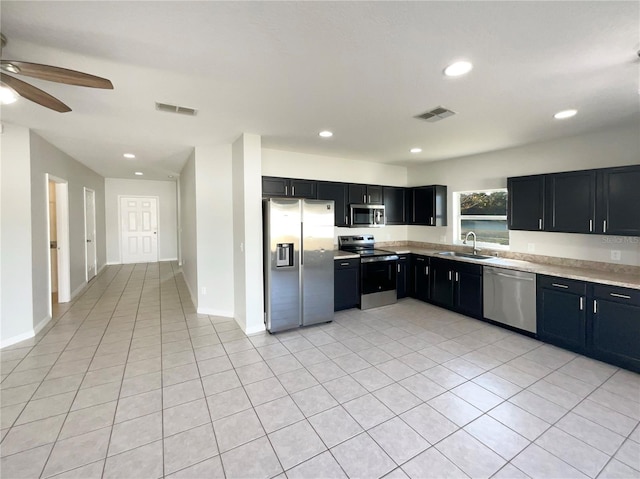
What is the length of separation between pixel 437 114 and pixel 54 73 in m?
3.01

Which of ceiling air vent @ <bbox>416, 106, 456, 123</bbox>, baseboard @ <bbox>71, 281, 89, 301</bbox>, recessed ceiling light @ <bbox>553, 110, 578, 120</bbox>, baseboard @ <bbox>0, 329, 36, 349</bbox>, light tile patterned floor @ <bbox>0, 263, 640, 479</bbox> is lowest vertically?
light tile patterned floor @ <bbox>0, 263, 640, 479</bbox>

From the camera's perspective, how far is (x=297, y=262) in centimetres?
390

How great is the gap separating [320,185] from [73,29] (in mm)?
3437

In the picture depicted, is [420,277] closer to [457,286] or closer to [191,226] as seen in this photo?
[457,286]

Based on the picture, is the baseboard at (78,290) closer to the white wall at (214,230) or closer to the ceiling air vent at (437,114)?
the white wall at (214,230)

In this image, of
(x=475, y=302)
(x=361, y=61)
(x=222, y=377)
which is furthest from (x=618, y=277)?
(x=222, y=377)

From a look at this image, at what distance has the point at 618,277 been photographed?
3070 millimetres

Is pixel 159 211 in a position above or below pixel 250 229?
above

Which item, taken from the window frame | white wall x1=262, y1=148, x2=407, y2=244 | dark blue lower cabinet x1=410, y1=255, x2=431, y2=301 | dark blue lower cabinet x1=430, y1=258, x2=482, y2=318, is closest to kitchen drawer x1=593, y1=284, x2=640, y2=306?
dark blue lower cabinet x1=430, y1=258, x2=482, y2=318

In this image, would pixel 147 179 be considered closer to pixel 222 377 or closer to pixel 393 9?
pixel 222 377

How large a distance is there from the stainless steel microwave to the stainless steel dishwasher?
191 cm

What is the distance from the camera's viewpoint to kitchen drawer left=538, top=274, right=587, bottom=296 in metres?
3.14

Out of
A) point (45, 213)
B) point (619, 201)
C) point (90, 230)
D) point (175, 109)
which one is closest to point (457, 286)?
point (619, 201)

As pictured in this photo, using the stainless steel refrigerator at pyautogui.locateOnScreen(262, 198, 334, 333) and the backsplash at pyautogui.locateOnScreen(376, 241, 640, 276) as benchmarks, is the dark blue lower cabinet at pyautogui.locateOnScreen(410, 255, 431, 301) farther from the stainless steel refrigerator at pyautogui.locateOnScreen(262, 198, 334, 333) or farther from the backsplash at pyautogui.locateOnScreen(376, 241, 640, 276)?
the stainless steel refrigerator at pyautogui.locateOnScreen(262, 198, 334, 333)
